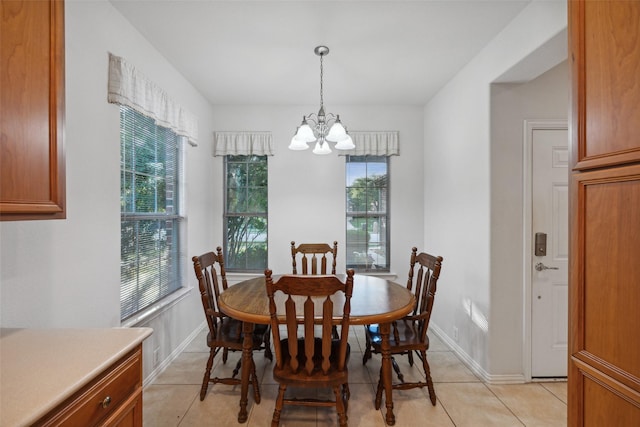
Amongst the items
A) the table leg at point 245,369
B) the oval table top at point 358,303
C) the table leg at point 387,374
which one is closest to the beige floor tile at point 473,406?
the table leg at point 387,374

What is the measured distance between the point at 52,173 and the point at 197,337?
2646 millimetres

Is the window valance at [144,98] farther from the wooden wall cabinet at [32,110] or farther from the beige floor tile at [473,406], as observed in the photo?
the beige floor tile at [473,406]

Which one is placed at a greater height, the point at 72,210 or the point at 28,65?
the point at 28,65

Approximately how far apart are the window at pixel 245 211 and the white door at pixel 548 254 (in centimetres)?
288

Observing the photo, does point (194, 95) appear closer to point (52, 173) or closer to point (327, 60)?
point (327, 60)

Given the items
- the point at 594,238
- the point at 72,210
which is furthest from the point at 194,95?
the point at 594,238

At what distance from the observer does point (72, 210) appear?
5.27ft

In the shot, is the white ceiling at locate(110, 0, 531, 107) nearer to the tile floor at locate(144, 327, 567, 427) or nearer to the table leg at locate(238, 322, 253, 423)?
the table leg at locate(238, 322, 253, 423)

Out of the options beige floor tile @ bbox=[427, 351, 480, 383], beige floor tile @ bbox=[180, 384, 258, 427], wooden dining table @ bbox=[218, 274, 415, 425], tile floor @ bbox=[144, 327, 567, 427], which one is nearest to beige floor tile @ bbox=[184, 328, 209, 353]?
tile floor @ bbox=[144, 327, 567, 427]

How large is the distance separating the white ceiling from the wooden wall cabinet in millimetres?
1153

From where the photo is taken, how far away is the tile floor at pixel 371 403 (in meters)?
1.93

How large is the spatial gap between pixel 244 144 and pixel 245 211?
865 millimetres

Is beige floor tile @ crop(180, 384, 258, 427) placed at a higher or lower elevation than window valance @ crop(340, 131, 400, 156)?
lower

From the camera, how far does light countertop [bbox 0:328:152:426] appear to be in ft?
2.45
